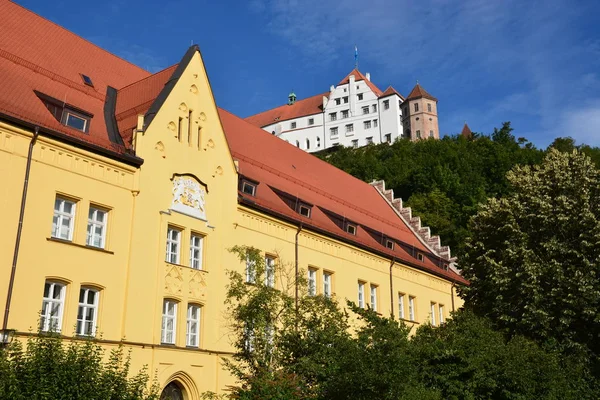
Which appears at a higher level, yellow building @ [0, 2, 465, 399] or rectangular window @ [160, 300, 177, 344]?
yellow building @ [0, 2, 465, 399]

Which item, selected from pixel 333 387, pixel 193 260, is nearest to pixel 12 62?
pixel 193 260

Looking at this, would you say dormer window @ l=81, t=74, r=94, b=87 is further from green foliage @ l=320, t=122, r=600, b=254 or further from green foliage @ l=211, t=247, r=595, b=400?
green foliage @ l=320, t=122, r=600, b=254

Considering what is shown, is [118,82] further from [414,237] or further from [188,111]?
[414,237]

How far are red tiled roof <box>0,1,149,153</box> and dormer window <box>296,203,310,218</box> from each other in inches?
347

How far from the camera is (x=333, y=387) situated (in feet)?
57.9

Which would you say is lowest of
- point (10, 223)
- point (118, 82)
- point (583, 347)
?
point (583, 347)

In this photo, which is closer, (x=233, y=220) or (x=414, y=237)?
(x=233, y=220)

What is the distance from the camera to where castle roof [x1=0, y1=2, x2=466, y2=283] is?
20609 mm

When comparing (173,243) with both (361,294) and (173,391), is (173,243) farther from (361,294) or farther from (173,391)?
(361,294)

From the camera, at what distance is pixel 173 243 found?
2259cm

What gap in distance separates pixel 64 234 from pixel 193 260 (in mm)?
5041

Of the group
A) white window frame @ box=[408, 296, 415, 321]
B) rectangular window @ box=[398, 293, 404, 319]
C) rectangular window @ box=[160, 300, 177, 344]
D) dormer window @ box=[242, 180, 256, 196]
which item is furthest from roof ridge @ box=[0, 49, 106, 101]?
white window frame @ box=[408, 296, 415, 321]

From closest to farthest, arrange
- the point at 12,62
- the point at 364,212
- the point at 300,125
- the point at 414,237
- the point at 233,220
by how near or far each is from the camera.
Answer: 1. the point at 12,62
2. the point at 233,220
3. the point at 364,212
4. the point at 414,237
5. the point at 300,125

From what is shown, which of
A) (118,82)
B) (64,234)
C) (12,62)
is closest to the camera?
(64,234)
